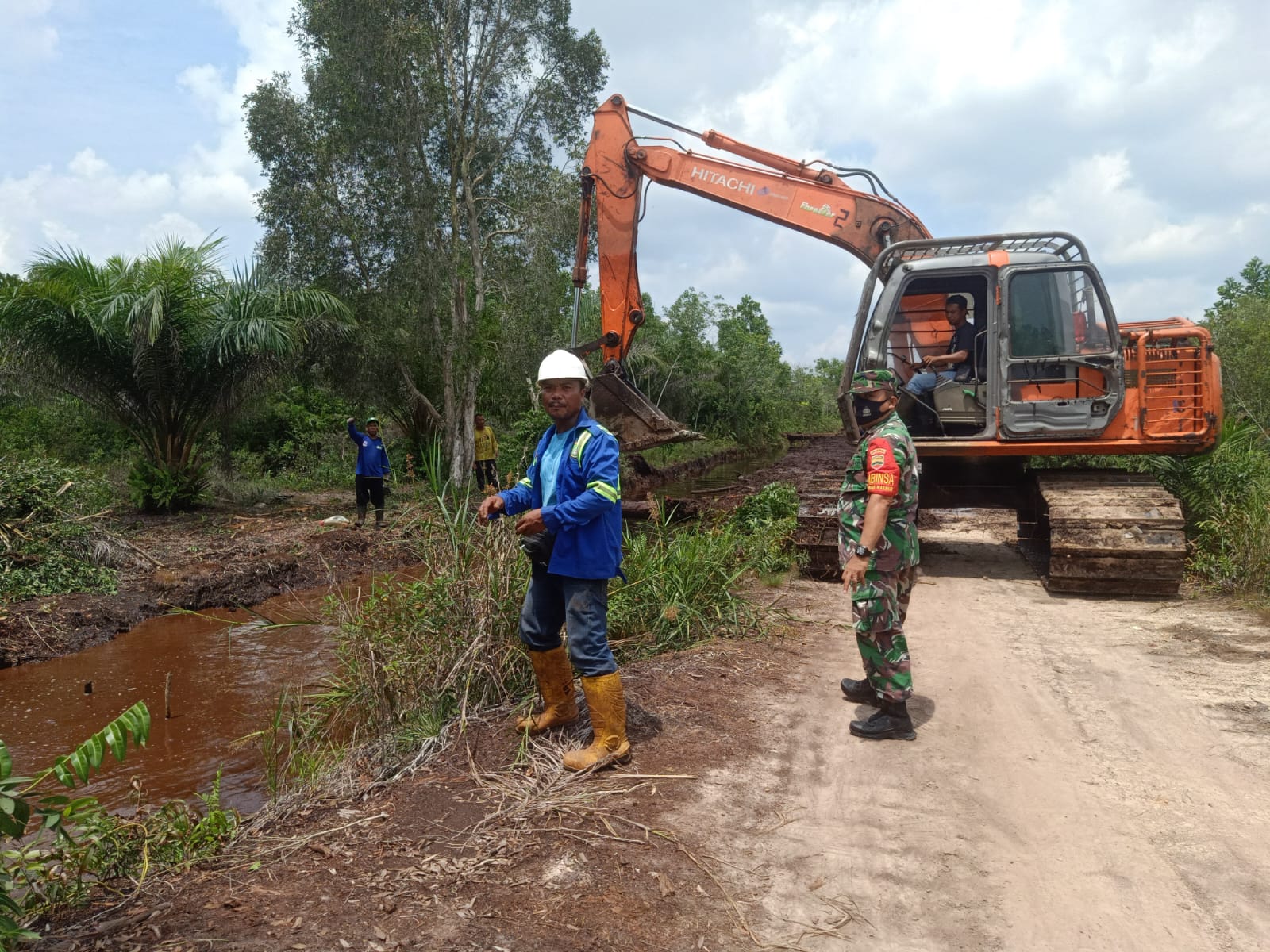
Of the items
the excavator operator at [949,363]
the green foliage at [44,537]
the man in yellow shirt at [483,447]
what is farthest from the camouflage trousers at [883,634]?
the man in yellow shirt at [483,447]

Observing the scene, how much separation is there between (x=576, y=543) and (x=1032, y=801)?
2.22 metres

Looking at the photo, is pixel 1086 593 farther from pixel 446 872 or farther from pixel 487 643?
pixel 446 872

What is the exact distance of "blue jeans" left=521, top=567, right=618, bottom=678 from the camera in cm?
395

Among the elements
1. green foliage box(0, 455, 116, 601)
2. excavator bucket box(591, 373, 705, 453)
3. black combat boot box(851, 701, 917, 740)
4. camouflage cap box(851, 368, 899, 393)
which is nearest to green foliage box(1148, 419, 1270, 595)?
black combat boot box(851, 701, 917, 740)

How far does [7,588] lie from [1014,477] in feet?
32.3

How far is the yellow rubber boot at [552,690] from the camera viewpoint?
4246 mm

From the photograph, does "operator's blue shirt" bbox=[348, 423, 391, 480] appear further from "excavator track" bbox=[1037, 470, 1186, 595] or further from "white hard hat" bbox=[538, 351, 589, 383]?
"white hard hat" bbox=[538, 351, 589, 383]

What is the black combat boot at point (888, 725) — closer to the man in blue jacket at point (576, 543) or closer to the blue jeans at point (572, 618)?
the man in blue jacket at point (576, 543)

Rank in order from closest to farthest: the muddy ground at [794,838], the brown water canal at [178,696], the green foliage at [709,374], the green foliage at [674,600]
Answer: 1. the muddy ground at [794,838]
2. the brown water canal at [178,696]
3. the green foliage at [674,600]
4. the green foliage at [709,374]

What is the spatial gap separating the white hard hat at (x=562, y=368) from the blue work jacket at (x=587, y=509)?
22cm

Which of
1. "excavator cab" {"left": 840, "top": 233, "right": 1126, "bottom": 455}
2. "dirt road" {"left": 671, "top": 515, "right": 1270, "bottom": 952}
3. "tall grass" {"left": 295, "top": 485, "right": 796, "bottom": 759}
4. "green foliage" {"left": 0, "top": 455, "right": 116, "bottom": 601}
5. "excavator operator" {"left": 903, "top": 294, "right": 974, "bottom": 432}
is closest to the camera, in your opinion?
"dirt road" {"left": 671, "top": 515, "right": 1270, "bottom": 952}

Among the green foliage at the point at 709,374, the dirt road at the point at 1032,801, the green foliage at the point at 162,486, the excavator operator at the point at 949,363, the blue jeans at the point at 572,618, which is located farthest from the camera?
the green foliage at the point at 709,374

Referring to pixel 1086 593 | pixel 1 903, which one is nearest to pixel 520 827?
pixel 1 903

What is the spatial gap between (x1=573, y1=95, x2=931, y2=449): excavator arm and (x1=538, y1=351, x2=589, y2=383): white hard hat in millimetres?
5663
